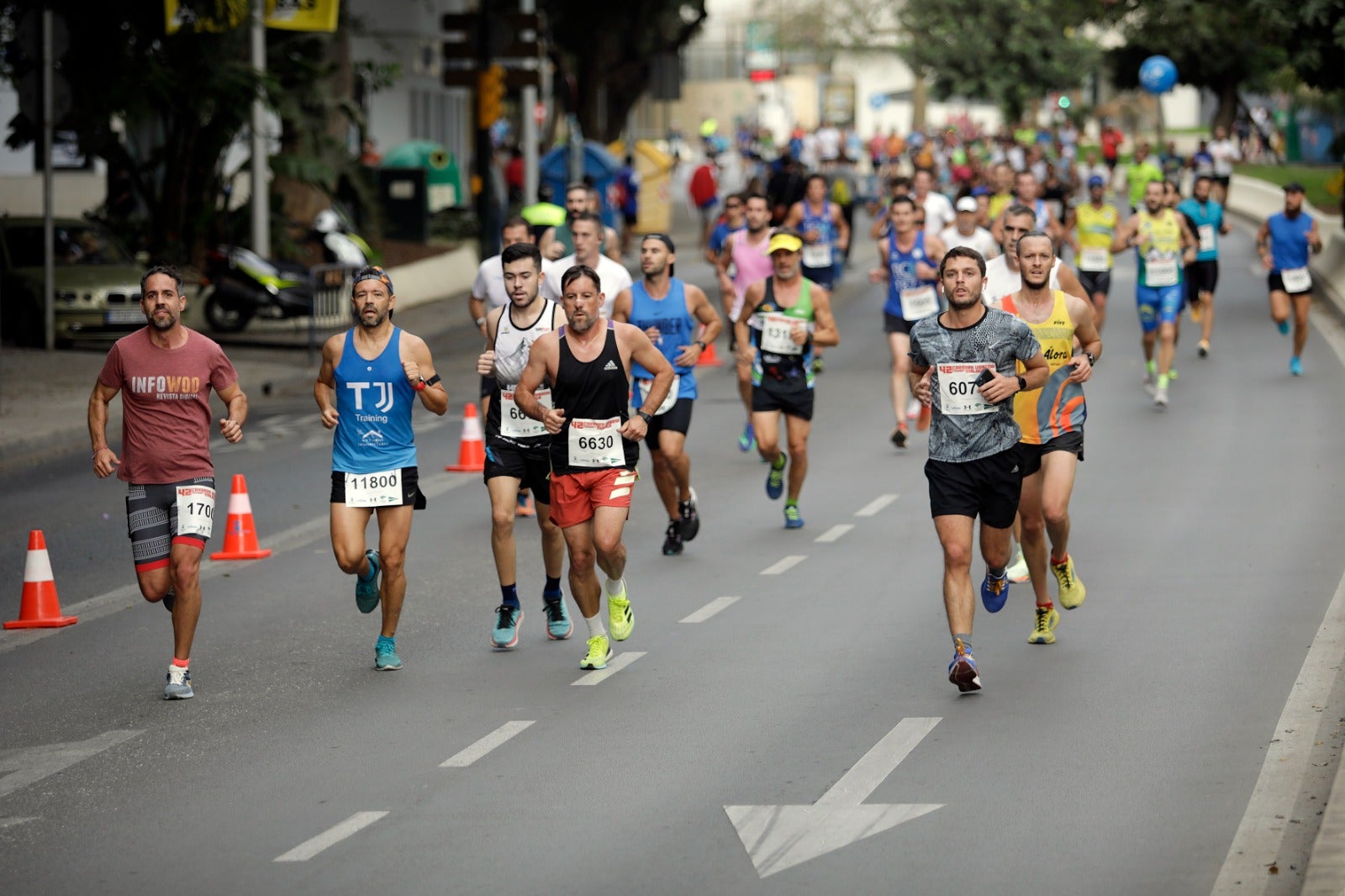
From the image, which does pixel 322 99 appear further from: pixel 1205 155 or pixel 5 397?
pixel 1205 155

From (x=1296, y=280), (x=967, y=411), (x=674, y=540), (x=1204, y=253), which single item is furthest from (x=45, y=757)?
(x=1204, y=253)

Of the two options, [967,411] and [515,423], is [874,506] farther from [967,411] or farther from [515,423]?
[967,411]

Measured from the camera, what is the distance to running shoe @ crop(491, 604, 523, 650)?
10.0 m

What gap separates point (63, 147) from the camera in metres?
35.3

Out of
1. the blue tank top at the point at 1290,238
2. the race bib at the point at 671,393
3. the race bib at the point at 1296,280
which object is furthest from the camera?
the blue tank top at the point at 1290,238

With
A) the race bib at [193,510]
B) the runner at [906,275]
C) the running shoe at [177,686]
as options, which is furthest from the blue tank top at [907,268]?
the running shoe at [177,686]

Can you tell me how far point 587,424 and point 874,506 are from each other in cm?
510

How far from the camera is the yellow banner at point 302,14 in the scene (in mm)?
26500

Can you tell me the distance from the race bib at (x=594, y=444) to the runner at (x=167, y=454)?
4.70 feet

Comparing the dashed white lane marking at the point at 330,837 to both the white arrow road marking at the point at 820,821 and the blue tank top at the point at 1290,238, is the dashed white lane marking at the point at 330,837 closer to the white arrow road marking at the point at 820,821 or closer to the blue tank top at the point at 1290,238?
the white arrow road marking at the point at 820,821

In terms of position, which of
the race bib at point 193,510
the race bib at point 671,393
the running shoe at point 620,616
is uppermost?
the race bib at point 671,393

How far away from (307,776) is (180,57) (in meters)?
20.3

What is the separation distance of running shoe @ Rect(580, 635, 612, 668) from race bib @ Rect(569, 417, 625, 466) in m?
0.81

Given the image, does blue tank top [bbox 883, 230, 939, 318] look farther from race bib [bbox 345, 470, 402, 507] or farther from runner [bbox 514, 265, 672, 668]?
race bib [bbox 345, 470, 402, 507]
